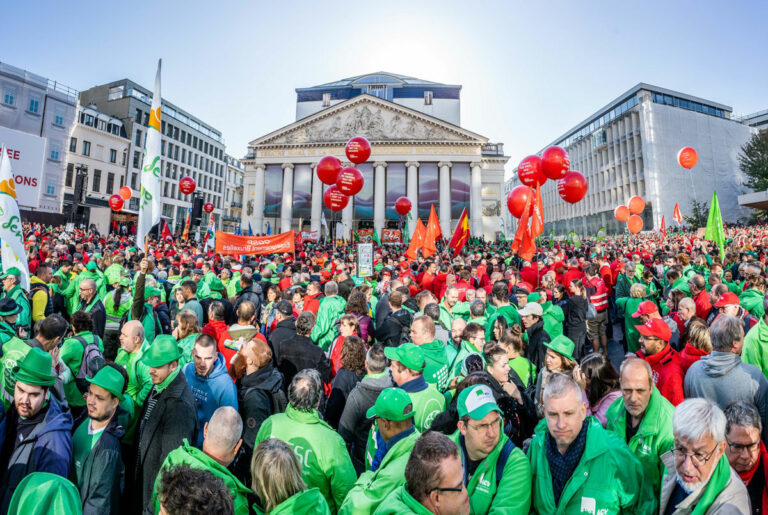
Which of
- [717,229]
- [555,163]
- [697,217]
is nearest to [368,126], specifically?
[697,217]

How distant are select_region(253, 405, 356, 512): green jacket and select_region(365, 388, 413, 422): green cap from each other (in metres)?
0.35

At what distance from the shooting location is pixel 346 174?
1323cm

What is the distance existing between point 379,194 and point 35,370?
42.3 metres

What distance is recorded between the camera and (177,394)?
3.09 metres

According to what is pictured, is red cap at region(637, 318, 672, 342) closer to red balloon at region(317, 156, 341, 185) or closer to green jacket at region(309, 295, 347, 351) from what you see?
green jacket at region(309, 295, 347, 351)

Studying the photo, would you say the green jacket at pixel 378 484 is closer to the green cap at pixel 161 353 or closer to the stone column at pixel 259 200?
the green cap at pixel 161 353

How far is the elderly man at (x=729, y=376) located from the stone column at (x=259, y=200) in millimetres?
45880

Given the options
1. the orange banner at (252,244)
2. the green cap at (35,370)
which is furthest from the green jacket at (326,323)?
the orange banner at (252,244)

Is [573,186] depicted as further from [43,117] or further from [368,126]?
[43,117]

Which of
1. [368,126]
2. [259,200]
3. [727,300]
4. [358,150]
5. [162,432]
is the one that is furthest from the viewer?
[259,200]

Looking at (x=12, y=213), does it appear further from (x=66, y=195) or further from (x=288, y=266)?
(x=66, y=195)

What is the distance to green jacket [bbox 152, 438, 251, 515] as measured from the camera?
207 centimetres

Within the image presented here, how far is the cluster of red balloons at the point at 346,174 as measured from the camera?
512 inches

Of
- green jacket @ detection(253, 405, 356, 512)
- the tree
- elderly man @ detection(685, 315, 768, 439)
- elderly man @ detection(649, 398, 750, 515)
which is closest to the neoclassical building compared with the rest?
the tree
